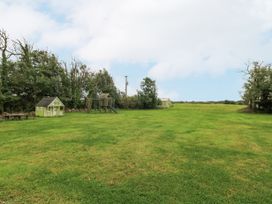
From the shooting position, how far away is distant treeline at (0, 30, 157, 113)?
33906mm

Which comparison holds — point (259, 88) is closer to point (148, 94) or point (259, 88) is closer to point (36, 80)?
point (148, 94)

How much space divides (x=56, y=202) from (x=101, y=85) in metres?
42.6

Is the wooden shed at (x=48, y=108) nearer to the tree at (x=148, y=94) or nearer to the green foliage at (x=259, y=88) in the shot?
the tree at (x=148, y=94)

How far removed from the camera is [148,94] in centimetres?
5034


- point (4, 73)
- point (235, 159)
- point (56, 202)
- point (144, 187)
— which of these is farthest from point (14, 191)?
point (4, 73)

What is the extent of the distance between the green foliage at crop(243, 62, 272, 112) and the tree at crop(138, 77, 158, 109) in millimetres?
14018

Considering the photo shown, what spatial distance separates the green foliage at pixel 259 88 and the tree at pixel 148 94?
14.0m

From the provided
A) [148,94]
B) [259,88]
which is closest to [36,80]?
[148,94]

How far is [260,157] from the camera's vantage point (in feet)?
34.5

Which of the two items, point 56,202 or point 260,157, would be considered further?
point 260,157

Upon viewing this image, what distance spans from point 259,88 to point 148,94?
54.7ft

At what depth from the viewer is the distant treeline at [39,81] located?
3391 centimetres

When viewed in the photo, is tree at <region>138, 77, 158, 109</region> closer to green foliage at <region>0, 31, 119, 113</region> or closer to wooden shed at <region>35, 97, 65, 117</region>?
green foliage at <region>0, 31, 119, 113</region>

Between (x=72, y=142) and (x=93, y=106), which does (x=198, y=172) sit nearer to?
(x=72, y=142)
